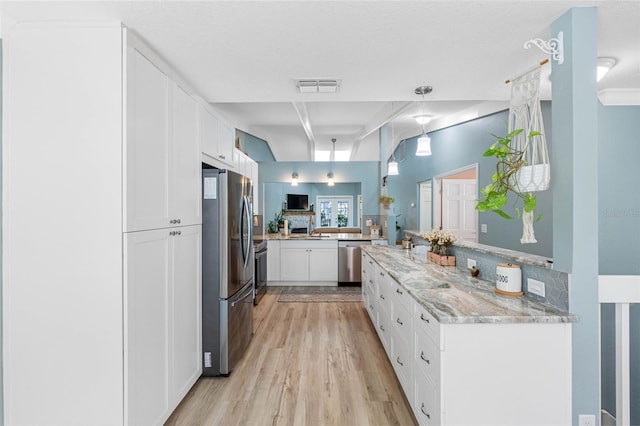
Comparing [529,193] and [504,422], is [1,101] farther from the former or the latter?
[504,422]

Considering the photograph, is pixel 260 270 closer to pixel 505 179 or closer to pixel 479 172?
pixel 479 172

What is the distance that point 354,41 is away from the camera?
5.86 ft

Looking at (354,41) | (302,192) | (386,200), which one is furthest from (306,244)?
(354,41)

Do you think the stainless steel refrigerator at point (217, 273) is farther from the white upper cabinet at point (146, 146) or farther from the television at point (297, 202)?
the television at point (297, 202)

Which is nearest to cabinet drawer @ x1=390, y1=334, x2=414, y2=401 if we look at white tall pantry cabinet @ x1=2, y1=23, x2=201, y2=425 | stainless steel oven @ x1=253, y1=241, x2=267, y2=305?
white tall pantry cabinet @ x1=2, y1=23, x2=201, y2=425

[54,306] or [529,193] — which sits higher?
[529,193]

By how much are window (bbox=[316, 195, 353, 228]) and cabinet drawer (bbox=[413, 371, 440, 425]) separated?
5037 millimetres

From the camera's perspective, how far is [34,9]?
4.84 feet

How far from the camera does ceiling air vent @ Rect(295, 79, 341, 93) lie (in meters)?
2.37

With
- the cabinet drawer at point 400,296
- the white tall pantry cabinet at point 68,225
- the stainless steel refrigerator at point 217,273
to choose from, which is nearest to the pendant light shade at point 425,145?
the cabinet drawer at point 400,296

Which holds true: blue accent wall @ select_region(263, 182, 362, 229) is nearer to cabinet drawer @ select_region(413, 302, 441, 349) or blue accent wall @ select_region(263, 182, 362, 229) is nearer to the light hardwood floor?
the light hardwood floor

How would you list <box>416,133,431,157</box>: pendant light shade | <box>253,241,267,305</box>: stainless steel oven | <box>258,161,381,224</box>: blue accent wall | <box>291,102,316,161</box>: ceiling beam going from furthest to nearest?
<box>258,161,381,224</box>: blue accent wall
<box>253,241,267,305</box>: stainless steel oven
<box>291,102,316,161</box>: ceiling beam
<box>416,133,431,157</box>: pendant light shade

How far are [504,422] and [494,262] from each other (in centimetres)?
108

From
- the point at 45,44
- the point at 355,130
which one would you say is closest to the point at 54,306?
the point at 45,44
